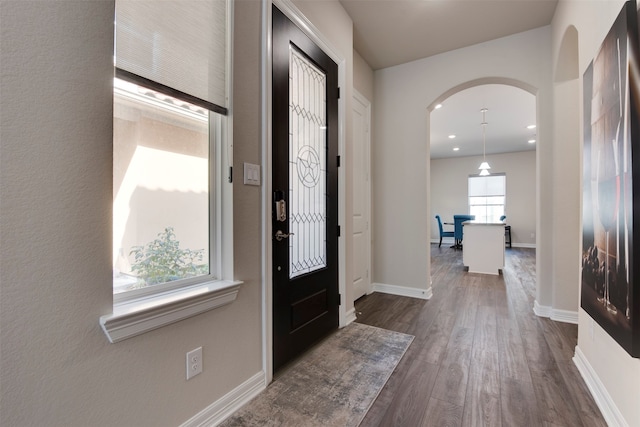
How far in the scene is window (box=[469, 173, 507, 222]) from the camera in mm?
Answer: 9008

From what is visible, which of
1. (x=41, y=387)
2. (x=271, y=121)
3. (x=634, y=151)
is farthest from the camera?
(x=271, y=121)

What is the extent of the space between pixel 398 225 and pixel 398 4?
2407 mm

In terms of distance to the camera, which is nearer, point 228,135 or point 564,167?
point 228,135

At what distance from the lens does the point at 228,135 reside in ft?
5.09

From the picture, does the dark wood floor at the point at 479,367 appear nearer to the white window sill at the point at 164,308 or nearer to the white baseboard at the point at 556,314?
the white baseboard at the point at 556,314

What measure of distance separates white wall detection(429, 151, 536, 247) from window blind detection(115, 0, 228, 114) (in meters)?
9.58

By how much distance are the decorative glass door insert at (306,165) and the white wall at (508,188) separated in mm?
8473

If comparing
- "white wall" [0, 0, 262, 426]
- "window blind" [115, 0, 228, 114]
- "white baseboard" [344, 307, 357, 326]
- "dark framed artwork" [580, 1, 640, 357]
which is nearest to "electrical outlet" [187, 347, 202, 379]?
"white wall" [0, 0, 262, 426]

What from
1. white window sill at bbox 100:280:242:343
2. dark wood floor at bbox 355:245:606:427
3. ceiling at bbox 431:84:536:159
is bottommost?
dark wood floor at bbox 355:245:606:427

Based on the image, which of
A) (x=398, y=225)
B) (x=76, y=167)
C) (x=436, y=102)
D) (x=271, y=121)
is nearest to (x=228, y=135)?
(x=271, y=121)

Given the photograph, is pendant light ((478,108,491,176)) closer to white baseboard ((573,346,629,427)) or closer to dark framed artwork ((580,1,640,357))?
dark framed artwork ((580,1,640,357))

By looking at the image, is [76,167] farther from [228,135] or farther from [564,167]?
[564,167]

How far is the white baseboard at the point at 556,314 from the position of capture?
9.12 ft

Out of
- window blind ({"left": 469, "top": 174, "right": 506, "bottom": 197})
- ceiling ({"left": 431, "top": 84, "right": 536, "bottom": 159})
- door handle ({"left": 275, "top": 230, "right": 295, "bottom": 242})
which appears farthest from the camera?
window blind ({"left": 469, "top": 174, "right": 506, "bottom": 197})
